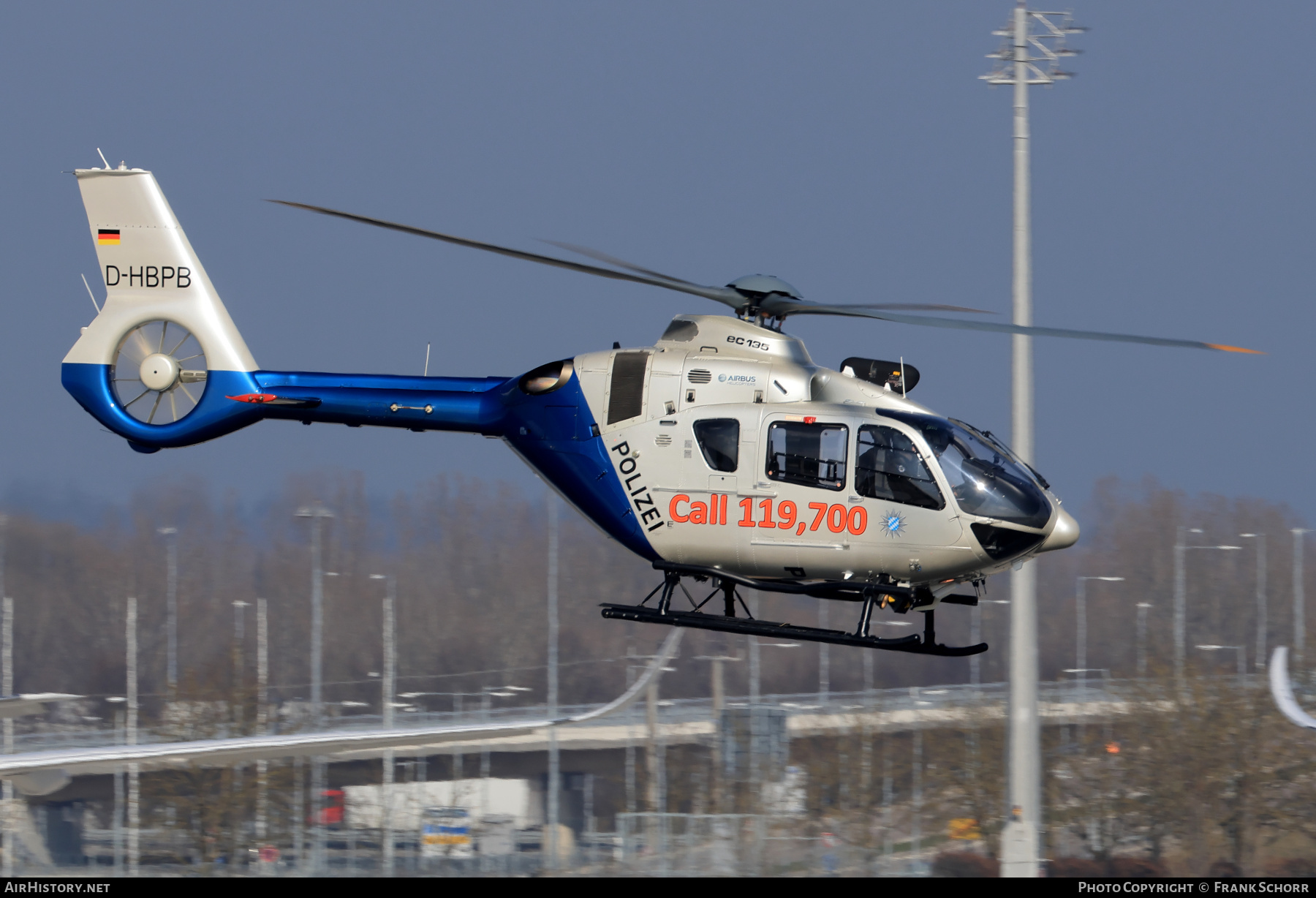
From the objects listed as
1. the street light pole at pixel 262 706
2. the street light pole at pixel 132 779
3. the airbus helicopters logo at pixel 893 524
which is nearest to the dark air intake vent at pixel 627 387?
the airbus helicopters logo at pixel 893 524

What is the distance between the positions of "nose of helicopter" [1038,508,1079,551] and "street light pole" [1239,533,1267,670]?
51847 millimetres

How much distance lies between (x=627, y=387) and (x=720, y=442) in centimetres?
127

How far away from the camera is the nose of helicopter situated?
54.3 feet

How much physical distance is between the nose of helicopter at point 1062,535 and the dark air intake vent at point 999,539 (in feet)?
0.74

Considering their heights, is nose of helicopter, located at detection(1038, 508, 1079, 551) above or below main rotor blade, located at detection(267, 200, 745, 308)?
below

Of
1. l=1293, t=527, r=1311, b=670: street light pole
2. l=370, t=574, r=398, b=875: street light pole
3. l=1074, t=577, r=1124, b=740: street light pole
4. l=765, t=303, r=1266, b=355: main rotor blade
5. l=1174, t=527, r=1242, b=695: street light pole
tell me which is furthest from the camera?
l=1174, t=527, r=1242, b=695: street light pole

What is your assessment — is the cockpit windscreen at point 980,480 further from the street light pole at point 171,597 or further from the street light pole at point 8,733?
the street light pole at point 171,597

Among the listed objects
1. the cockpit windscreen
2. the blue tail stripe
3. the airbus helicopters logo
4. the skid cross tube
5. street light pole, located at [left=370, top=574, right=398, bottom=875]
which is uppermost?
the blue tail stripe

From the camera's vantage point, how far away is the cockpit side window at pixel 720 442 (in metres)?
16.8

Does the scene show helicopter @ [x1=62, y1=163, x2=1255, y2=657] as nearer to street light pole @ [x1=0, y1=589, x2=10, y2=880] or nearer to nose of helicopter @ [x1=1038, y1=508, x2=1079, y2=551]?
nose of helicopter @ [x1=1038, y1=508, x2=1079, y2=551]

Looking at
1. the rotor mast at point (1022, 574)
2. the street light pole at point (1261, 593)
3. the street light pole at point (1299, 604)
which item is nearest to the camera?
the rotor mast at point (1022, 574)

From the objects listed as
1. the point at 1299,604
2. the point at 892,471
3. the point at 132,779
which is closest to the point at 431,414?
the point at 892,471

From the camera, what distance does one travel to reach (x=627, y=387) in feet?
57.2

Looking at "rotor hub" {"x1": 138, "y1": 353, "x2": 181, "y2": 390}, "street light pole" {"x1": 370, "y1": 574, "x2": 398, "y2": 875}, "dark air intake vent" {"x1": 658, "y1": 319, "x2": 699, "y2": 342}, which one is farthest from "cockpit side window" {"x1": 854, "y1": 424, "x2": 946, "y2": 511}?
"street light pole" {"x1": 370, "y1": 574, "x2": 398, "y2": 875}
